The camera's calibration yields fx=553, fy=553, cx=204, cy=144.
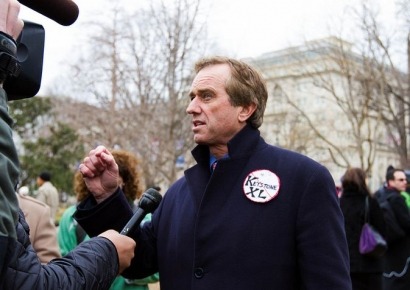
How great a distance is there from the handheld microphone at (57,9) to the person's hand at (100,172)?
792mm

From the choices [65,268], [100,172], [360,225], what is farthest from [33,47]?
[360,225]

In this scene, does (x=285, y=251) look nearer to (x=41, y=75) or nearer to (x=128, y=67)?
(x=41, y=75)

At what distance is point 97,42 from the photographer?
18781mm

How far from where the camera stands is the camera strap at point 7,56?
146 centimetres

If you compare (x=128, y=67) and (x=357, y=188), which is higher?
(x=128, y=67)

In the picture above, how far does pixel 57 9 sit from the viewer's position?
169cm

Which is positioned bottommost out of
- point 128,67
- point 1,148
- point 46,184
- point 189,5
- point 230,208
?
point 46,184

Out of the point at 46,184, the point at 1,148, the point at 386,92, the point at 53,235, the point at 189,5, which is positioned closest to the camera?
the point at 1,148

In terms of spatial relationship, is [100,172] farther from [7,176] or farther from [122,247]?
[7,176]

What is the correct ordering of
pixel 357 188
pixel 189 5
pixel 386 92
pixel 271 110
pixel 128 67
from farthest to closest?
pixel 271 110, pixel 386 92, pixel 128 67, pixel 189 5, pixel 357 188

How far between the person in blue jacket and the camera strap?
95 centimetres

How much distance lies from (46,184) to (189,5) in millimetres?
6387

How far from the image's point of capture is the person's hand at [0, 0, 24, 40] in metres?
1.46

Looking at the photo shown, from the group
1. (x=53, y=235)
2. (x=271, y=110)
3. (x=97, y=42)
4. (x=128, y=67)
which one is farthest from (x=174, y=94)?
(x=271, y=110)
